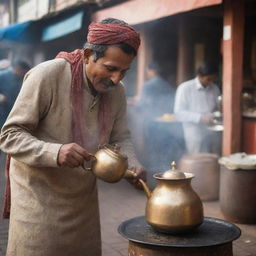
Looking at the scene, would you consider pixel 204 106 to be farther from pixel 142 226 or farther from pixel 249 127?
pixel 142 226

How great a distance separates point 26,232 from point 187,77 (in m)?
7.67

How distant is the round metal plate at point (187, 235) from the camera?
2.79 m

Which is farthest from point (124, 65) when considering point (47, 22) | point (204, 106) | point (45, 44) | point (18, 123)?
point (45, 44)

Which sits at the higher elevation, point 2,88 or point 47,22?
point 47,22

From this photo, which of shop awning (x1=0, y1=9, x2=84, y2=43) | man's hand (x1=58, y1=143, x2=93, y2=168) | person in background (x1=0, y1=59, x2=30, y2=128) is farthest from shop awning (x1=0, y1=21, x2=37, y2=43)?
man's hand (x1=58, y1=143, x2=93, y2=168)

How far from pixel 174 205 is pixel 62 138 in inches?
30.6

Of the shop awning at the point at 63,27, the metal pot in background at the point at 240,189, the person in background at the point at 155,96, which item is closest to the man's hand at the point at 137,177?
the metal pot in background at the point at 240,189

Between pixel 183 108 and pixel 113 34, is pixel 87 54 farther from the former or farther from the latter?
pixel 183 108

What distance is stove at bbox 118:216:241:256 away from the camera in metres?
2.74

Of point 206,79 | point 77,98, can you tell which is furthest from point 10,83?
point 77,98

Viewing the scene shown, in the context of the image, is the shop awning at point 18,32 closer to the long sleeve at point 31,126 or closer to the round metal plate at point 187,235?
the round metal plate at point 187,235

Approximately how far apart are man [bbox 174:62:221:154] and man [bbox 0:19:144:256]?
4.87m

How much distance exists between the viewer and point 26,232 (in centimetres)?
Result: 282

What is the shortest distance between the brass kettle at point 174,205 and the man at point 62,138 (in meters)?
0.18
